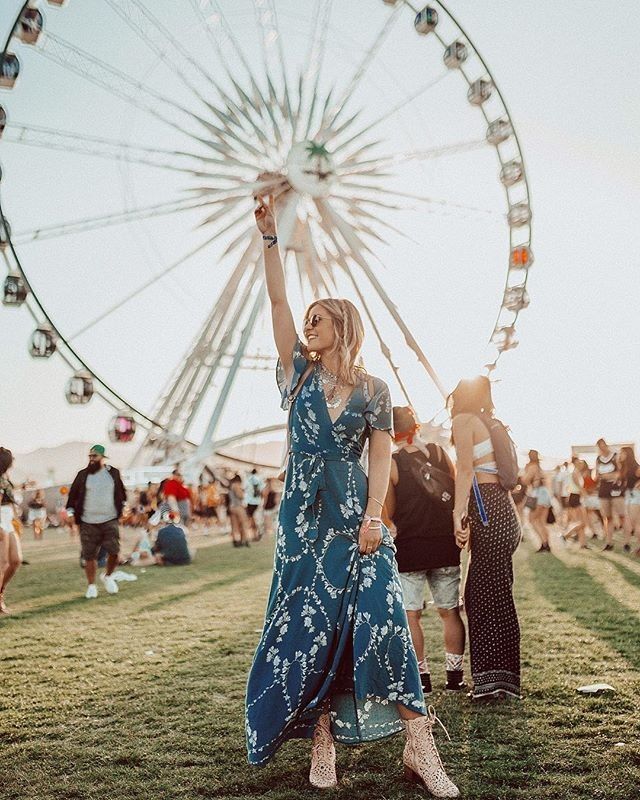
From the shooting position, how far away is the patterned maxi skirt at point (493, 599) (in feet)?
15.4

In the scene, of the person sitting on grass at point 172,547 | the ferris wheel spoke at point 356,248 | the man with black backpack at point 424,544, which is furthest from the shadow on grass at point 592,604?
the ferris wheel spoke at point 356,248

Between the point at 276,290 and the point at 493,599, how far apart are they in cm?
238

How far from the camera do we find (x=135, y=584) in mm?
11391

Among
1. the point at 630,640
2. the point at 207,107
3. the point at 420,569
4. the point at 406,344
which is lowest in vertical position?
the point at 630,640

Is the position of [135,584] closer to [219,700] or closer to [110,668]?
[110,668]

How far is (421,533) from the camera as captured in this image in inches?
202

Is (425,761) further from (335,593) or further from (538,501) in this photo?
(538,501)

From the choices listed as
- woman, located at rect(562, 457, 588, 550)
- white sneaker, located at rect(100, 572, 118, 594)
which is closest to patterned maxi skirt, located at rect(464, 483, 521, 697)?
white sneaker, located at rect(100, 572, 118, 594)

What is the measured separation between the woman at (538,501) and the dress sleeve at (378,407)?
11494mm

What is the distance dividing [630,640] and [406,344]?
1548 centimetres

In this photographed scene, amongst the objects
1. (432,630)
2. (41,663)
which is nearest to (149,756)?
(41,663)

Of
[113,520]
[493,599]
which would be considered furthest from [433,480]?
[113,520]

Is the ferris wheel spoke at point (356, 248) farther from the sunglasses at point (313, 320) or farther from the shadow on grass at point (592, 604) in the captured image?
the sunglasses at point (313, 320)

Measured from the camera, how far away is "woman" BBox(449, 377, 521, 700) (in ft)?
15.4
